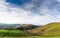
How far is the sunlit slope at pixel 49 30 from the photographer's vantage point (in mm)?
2881

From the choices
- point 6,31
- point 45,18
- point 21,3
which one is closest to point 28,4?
point 21,3

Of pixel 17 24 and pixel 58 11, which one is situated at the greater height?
pixel 58 11

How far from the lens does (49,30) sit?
9.49ft

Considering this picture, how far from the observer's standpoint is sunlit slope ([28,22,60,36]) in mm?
2881

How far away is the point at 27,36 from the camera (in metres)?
2.89

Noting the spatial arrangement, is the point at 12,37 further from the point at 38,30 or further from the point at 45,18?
the point at 45,18

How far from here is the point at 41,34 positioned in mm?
2902

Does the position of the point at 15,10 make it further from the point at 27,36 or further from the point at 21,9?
the point at 27,36

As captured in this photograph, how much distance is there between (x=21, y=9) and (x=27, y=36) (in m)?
0.46

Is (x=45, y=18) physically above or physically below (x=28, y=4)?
below

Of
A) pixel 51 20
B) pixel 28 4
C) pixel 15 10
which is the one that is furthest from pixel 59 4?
pixel 15 10

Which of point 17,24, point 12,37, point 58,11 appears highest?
point 58,11

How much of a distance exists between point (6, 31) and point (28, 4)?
573mm

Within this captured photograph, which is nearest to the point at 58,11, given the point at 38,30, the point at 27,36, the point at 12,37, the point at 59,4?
the point at 59,4
